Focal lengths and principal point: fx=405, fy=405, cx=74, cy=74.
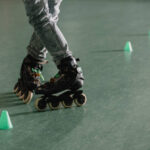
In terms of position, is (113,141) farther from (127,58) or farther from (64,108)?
(127,58)

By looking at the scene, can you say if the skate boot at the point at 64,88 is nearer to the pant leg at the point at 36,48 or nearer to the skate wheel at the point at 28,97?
the skate wheel at the point at 28,97

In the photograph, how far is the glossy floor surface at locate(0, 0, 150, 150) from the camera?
2336 mm

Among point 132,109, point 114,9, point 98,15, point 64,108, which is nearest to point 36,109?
point 64,108

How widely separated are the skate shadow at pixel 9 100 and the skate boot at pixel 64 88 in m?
0.22

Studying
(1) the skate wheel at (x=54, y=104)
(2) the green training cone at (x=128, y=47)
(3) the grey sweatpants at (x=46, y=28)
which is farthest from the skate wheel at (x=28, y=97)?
(2) the green training cone at (x=128, y=47)

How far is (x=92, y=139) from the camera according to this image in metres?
2.33

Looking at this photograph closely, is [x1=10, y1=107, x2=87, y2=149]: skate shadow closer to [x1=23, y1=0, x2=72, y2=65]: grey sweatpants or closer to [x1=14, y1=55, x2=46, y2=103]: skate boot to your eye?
[x1=14, y1=55, x2=46, y2=103]: skate boot

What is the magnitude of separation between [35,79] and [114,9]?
14.3 feet

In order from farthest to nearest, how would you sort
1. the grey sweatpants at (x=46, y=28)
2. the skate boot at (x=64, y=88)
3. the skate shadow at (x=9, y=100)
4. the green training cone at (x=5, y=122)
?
the skate shadow at (x=9, y=100) < the skate boot at (x=64, y=88) < the grey sweatpants at (x=46, y=28) < the green training cone at (x=5, y=122)

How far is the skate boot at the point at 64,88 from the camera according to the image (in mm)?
2760

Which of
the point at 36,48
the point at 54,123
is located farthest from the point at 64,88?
the point at 36,48

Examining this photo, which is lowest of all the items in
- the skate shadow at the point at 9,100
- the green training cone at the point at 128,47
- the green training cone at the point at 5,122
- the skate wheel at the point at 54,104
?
the green training cone at the point at 128,47

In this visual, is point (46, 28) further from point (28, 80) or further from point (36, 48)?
point (28, 80)

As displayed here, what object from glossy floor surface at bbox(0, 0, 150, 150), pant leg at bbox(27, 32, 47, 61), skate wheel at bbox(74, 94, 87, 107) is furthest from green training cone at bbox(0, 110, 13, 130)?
pant leg at bbox(27, 32, 47, 61)
